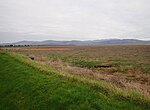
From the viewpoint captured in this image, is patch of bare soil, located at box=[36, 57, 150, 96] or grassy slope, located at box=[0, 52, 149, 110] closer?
grassy slope, located at box=[0, 52, 149, 110]

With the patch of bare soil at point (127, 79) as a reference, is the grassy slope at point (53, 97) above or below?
above

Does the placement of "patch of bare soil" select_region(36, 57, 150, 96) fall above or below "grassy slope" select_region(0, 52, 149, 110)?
below

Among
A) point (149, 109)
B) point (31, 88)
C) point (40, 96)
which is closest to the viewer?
point (149, 109)

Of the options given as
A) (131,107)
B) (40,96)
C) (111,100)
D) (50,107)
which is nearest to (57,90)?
(40,96)

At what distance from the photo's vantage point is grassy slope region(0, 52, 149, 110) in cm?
1090

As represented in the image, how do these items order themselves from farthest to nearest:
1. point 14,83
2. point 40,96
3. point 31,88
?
point 14,83 < point 31,88 < point 40,96

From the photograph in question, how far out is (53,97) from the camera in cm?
1247

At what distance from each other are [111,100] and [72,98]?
2.11 meters

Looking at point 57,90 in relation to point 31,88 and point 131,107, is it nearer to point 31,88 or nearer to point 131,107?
point 31,88

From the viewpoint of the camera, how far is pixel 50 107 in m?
11.5

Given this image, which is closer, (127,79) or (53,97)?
(53,97)

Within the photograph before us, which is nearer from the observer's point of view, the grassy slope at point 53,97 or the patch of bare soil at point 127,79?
the grassy slope at point 53,97

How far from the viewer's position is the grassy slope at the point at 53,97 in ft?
35.8

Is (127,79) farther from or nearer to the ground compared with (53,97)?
nearer to the ground
